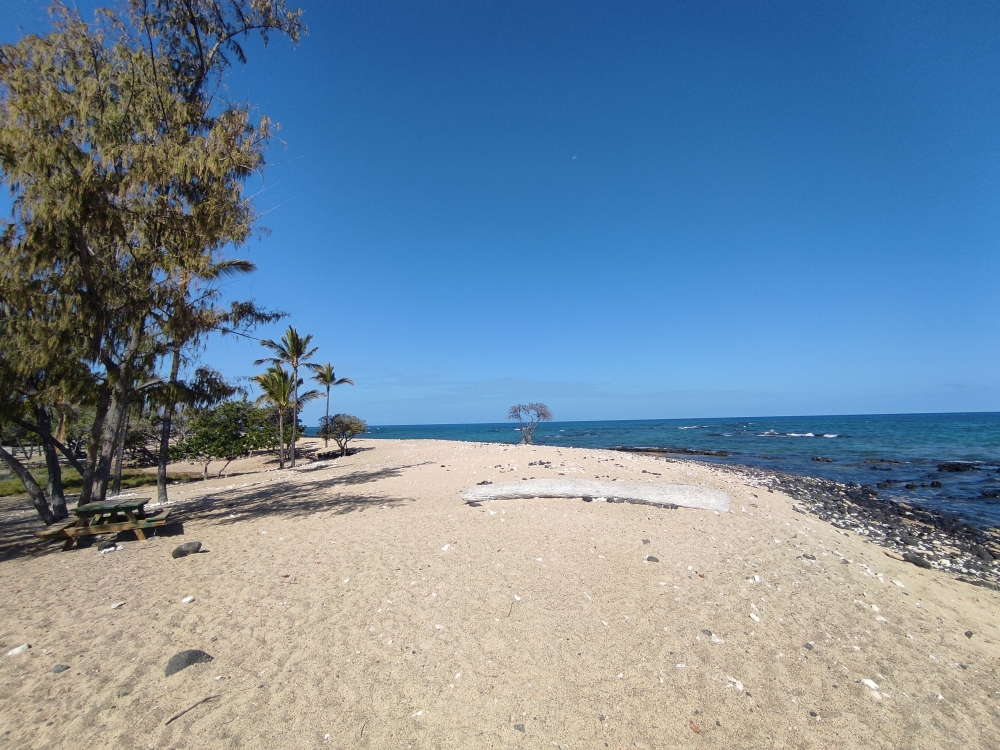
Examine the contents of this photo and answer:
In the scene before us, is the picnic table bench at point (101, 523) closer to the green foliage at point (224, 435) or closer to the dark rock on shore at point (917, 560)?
the green foliage at point (224, 435)

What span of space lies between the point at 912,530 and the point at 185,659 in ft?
55.2

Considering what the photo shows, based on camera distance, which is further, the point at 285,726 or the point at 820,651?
the point at 820,651

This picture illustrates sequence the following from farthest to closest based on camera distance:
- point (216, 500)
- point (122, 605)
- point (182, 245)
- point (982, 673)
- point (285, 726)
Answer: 1. point (216, 500)
2. point (182, 245)
3. point (122, 605)
4. point (982, 673)
5. point (285, 726)

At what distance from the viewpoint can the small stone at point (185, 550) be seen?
7977 mm

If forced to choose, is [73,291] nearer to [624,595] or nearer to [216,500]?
[216,500]

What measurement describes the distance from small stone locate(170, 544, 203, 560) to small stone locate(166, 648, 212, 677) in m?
3.96

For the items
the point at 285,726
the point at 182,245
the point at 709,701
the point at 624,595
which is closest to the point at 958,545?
the point at 624,595

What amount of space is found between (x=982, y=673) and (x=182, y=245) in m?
14.0

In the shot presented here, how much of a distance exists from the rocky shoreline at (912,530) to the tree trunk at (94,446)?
17292 mm

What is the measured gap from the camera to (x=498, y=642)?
16.7 feet

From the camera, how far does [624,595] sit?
6258 millimetres

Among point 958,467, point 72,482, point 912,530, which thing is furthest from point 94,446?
point 958,467

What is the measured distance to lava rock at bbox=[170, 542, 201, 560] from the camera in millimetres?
7977

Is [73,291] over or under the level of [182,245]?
under
